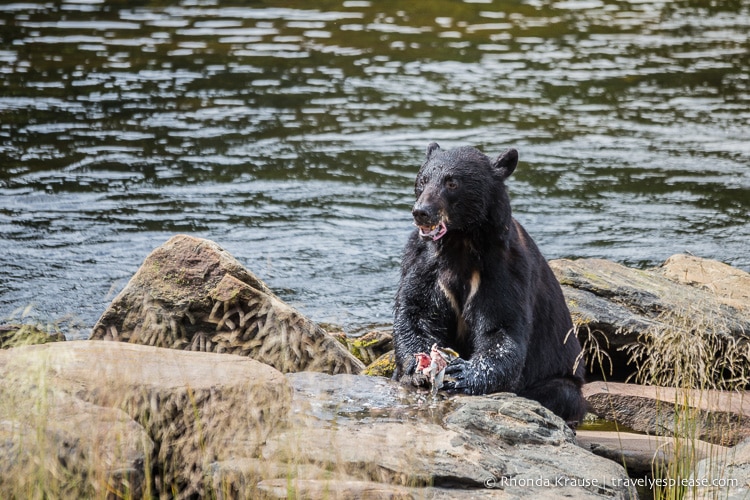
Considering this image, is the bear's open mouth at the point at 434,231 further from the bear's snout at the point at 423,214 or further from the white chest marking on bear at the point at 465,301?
the white chest marking on bear at the point at 465,301

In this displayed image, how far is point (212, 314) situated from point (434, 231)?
144 cm

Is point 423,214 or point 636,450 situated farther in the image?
point 636,450

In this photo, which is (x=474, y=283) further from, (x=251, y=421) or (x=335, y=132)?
(x=335, y=132)

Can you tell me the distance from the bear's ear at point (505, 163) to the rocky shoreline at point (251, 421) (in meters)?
1.34

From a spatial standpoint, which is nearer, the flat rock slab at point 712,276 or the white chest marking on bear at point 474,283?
the white chest marking on bear at point 474,283

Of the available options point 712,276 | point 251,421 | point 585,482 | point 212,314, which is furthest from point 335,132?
point 251,421

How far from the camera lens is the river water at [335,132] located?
1062 cm

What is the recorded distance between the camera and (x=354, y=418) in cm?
535

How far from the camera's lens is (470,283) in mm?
6332

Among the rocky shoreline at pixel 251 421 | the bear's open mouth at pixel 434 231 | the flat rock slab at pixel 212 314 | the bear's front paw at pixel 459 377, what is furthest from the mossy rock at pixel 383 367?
the bear's open mouth at pixel 434 231

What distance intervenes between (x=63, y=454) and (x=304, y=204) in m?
7.98

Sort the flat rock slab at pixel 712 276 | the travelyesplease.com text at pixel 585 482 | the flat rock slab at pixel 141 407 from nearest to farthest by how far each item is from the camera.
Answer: the flat rock slab at pixel 141 407 < the travelyesplease.com text at pixel 585 482 < the flat rock slab at pixel 712 276

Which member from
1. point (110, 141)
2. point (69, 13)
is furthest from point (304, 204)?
point (69, 13)

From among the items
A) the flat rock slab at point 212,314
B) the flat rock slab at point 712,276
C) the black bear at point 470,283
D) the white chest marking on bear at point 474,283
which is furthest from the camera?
the flat rock slab at point 712,276
